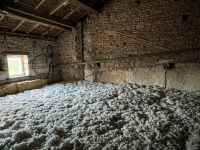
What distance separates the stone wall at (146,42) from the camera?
361 cm

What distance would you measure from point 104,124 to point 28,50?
4618mm

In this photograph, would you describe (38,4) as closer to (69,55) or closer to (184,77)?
(69,55)

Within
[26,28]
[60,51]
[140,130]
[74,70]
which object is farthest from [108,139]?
[60,51]

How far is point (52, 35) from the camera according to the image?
603 centimetres

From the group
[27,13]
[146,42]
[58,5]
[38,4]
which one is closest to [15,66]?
[27,13]

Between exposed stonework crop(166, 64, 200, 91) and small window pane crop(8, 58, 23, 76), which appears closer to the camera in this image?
exposed stonework crop(166, 64, 200, 91)

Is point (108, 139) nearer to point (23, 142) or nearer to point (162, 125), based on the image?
point (162, 125)

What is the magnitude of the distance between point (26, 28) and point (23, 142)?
4464mm

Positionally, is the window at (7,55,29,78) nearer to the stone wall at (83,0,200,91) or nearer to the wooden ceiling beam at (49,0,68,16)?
the wooden ceiling beam at (49,0,68,16)

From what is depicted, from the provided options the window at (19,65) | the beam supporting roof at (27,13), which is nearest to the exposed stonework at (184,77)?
the beam supporting roof at (27,13)

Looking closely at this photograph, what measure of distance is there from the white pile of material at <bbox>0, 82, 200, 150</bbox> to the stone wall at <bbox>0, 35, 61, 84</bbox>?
6.50 feet

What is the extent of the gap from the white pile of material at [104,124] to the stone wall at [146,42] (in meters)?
1.11

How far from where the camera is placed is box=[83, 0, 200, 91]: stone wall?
361 cm

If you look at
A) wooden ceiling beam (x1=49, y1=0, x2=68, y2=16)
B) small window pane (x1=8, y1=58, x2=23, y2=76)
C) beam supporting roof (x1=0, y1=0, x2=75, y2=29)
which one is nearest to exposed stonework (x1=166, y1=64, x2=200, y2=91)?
wooden ceiling beam (x1=49, y1=0, x2=68, y2=16)
